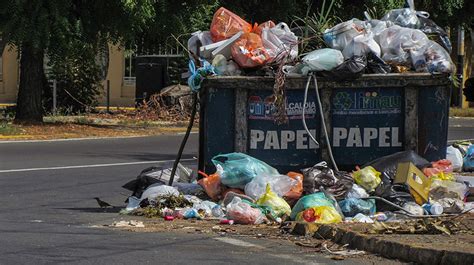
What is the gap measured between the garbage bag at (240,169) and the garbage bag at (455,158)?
11.2 feet

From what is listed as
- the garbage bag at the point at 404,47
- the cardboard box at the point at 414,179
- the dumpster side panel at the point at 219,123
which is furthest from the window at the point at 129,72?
the cardboard box at the point at 414,179

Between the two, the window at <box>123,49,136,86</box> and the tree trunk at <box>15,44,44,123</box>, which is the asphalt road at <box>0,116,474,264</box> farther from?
the window at <box>123,49,136,86</box>

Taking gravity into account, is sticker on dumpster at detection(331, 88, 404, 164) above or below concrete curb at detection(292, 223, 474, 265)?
above

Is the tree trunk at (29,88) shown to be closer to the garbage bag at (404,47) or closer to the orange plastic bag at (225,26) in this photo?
the orange plastic bag at (225,26)

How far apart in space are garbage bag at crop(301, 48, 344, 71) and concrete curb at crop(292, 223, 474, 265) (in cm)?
259

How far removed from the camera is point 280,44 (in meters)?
11.2

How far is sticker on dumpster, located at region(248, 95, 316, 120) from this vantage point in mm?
10992

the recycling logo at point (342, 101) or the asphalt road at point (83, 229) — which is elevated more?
the recycling logo at point (342, 101)

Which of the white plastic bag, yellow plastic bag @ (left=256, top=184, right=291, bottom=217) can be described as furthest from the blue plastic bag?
yellow plastic bag @ (left=256, top=184, right=291, bottom=217)

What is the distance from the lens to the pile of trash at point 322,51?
10875mm

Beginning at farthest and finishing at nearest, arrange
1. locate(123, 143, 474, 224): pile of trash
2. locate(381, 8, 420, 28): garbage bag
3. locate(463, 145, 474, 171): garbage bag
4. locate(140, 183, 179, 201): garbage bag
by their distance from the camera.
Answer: locate(463, 145, 474, 171): garbage bag, locate(381, 8, 420, 28): garbage bag, locate(140, 183, 179, 201): garbage bag, locate(123, 143, 474, 224): pile of trash

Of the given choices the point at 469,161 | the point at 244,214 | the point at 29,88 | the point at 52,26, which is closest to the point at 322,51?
the point at 244,214

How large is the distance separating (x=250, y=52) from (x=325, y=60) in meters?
0.86

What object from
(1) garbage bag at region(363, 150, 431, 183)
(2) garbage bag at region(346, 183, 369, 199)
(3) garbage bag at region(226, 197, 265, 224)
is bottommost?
(3) garbage bag at region(226, 197, 265, 224)
